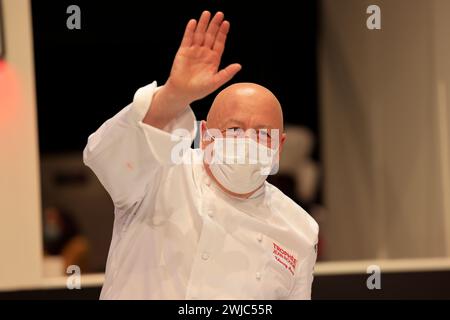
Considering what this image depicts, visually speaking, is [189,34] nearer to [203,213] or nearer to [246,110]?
[246,110]

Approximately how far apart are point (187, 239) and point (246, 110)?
0.83ft

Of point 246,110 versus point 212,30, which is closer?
point 212,30

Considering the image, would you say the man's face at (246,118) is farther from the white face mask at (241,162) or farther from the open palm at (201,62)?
the open palm at (201,62)

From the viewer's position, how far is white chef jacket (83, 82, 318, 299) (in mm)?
1328

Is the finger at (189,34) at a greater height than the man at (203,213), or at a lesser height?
greater

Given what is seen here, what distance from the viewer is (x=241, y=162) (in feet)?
4.36

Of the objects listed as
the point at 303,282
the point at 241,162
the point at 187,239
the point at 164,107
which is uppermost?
the point at 164,107

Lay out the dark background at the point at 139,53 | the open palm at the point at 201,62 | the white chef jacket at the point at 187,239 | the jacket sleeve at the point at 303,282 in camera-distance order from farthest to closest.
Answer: the dark background at the point at 139,53 < the jacket sleeve at the point at 303,282 < the white chef jacket at the point at 187,239 < the open palm at the point at 201,62

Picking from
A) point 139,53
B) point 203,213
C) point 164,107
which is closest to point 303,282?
point 203,213

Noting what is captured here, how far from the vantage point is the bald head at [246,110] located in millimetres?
1377

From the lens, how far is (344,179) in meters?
3.82

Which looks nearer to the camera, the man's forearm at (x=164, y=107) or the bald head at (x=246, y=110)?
the man's forearm at (x=164, y=107)

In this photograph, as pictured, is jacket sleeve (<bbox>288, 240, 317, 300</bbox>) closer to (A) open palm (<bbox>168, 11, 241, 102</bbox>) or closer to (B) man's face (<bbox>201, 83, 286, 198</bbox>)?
(B) man's face (<bbox>201, 83, 286, 198</bbox>)

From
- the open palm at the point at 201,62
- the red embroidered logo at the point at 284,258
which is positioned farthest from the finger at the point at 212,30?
the red embroidered logo at the point at 284,258
